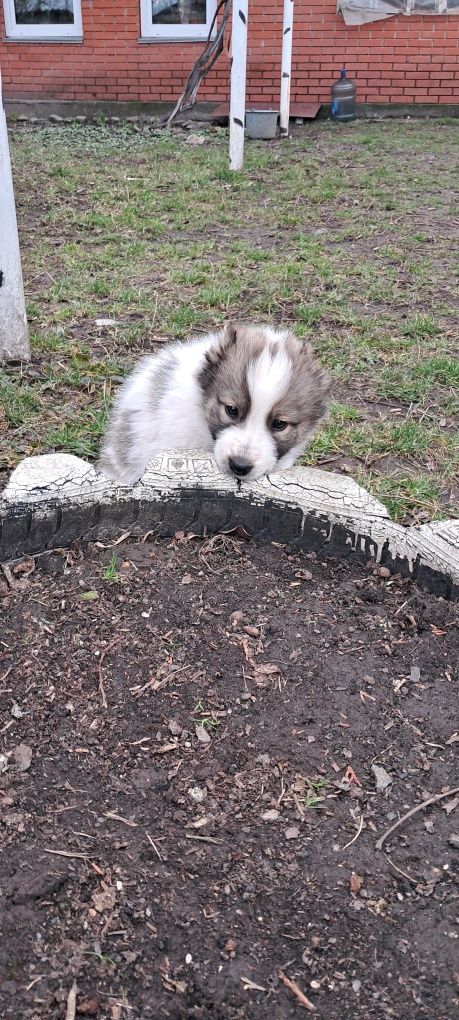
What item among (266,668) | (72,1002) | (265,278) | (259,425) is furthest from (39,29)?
(72,1002)

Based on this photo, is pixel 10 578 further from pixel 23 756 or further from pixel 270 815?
pixel 270 815

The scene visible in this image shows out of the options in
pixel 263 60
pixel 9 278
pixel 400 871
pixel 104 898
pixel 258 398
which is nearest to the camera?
pixel 104 898

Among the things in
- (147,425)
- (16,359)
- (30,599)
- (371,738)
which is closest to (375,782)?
(371,738)

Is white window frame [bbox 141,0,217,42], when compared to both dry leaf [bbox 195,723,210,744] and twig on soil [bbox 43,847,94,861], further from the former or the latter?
twig on soil [bbox 43,847,94,861]

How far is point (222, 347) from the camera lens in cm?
331

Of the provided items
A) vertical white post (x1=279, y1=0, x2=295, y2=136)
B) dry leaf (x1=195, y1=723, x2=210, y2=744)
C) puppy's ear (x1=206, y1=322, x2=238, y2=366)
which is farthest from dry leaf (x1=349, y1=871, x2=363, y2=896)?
vertical white post (x1=279, y1=0, x2=295, y2=136)

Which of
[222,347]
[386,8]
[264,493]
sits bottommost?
[264,493]

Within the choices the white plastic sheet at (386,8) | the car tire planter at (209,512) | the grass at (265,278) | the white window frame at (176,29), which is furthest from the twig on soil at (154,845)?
the white window frame at (176,29)

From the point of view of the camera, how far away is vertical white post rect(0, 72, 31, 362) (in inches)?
160

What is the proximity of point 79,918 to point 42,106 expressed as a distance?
1434cm

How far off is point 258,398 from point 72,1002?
2.05m

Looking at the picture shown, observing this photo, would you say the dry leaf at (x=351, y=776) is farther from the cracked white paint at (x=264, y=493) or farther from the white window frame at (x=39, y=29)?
the white window frame at (x=39, y=29)

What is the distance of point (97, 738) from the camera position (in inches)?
85.8

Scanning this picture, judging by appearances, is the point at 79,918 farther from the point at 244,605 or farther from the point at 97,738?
the point at 244,605
